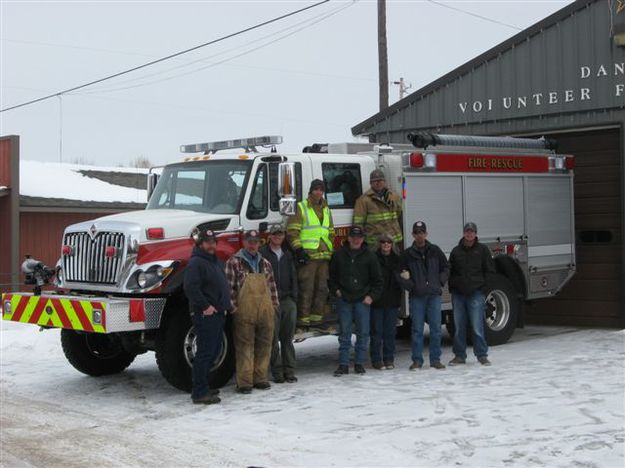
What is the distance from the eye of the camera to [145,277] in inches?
377

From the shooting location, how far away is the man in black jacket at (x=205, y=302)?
9086 millimetres

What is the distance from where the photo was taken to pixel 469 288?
442 inches

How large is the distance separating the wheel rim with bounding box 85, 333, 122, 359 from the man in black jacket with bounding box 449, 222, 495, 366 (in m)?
4.29

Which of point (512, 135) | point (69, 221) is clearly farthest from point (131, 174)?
point (512, 135)

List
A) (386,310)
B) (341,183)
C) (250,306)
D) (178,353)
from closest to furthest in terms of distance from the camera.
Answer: (178,353) < (250,306) < (386,310) < (341,183)

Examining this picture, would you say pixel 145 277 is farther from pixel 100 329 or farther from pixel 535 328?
pixel 535 328

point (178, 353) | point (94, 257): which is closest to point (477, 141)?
point (178, 353)

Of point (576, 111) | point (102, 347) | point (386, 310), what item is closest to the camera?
point (386, 310)

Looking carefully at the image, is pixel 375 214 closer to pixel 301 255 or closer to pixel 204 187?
pixel 301 255

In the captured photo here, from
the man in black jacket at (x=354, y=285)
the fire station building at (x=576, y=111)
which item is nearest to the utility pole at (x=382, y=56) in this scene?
the fire station building at (x=576, y=111)

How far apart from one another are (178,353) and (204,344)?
1.77 ft

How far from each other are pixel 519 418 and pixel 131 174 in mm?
22725

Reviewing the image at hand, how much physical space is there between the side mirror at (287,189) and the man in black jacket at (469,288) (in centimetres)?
248

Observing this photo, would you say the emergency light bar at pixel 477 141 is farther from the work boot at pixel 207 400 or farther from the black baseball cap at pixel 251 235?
the work boot at pixel 207 400
